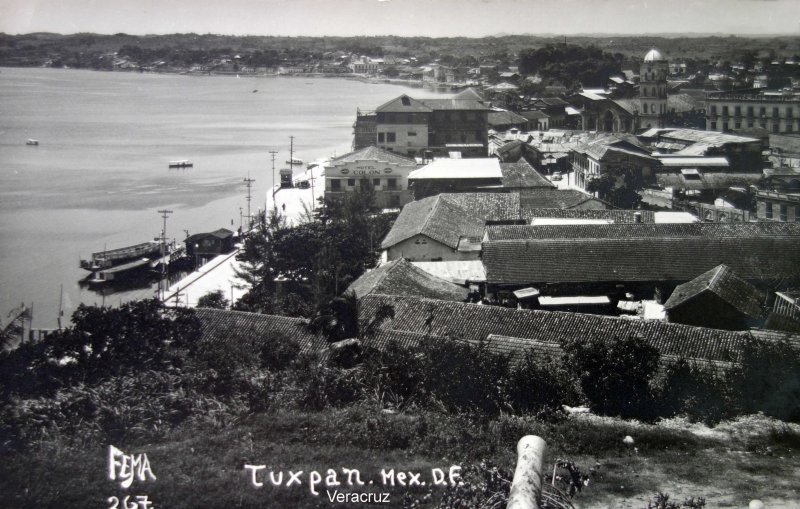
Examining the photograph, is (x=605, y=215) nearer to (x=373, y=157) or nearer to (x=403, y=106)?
(x=373, y=157)

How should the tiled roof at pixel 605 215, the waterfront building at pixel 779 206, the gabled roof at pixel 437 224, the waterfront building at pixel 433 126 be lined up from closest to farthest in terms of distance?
the gabled roof at pixel 437 224 → the tiled roof at pixel 605 215 → the waterfront building at pixel 779 206 → the waterfront building at pixel 433 126

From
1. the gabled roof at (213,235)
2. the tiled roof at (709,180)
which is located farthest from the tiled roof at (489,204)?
the tiled roof at (709,180)

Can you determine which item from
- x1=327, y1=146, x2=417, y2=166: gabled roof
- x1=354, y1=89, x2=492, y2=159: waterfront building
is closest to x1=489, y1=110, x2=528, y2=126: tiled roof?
x1=354, y1=89, x2=492, y2=159: waterfront building

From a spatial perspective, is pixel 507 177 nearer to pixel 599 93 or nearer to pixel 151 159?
pixel 599 93

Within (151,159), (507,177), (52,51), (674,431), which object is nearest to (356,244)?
(507,177)

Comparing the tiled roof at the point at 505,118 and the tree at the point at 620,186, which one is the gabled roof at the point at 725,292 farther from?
the tiled roof at the point at 505,118
